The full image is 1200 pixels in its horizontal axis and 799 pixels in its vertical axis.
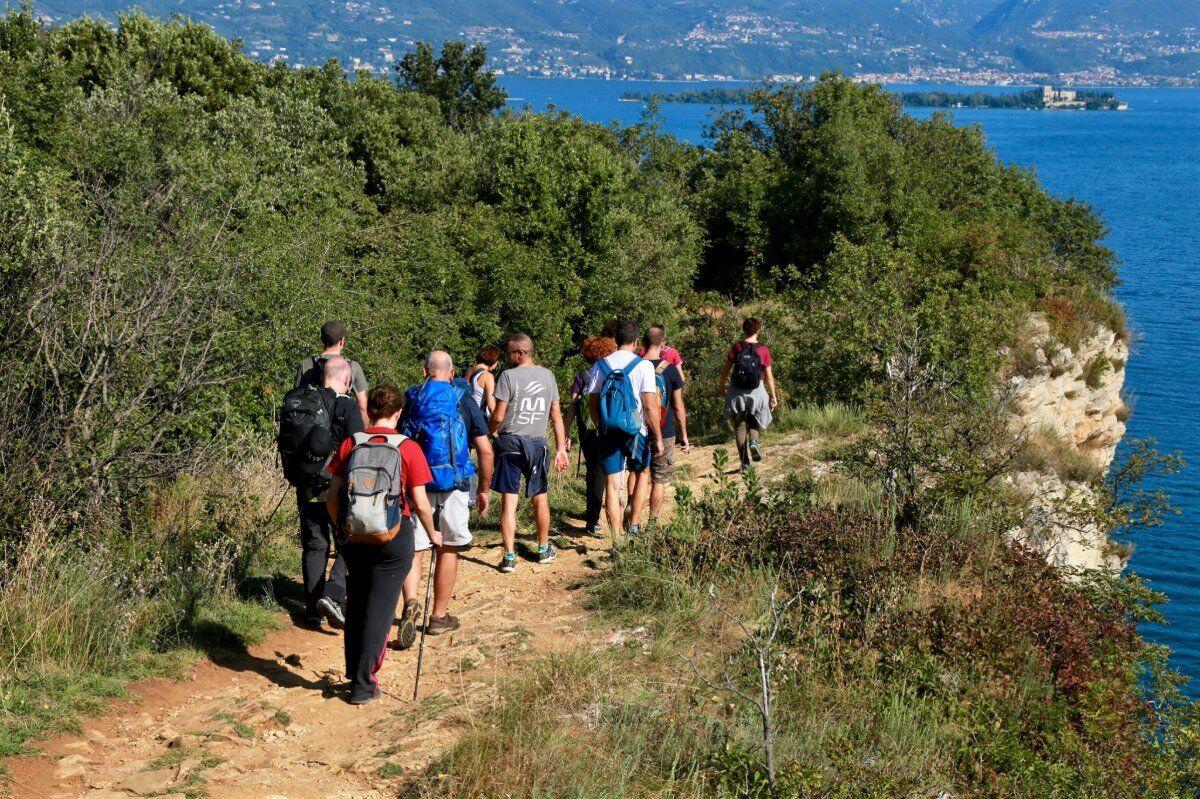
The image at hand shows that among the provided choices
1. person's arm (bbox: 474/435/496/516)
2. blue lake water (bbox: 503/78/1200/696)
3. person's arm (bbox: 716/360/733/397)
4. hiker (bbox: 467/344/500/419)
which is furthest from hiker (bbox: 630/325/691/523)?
blue lake water (bbox: 503/78/1200/696)

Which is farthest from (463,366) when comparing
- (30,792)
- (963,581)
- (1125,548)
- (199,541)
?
(30,792)

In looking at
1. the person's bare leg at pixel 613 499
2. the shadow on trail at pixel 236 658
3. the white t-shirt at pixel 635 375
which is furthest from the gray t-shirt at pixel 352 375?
the person's bare leg at pixel 613 499

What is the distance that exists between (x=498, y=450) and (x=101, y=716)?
3.53 m

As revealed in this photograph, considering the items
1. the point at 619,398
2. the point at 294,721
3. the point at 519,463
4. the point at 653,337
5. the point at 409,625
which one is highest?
the point at 653,337

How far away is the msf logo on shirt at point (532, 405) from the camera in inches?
328

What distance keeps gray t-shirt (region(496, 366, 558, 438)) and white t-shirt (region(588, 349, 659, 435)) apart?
0.45 m

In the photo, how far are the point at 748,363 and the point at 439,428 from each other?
5239 millimetres

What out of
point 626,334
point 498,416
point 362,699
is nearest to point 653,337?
point 626,334

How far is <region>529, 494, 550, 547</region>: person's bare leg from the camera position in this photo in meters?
8.70

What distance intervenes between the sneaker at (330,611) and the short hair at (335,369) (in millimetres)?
1548

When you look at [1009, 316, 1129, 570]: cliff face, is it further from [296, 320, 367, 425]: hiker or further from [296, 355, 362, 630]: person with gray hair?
[296, 355, 362, 630]: person with gray hair

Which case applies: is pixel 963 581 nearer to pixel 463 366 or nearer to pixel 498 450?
pixel 498 450

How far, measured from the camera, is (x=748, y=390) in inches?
464

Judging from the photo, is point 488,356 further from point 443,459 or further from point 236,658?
point 236,658
